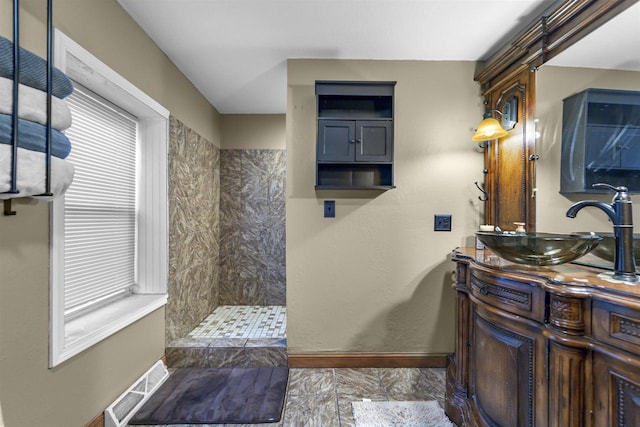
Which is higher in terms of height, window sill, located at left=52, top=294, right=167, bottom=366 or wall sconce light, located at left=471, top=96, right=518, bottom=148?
wall sconce light, located at left=471, top=96, right=518, bottom=148

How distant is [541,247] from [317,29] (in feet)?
5.74

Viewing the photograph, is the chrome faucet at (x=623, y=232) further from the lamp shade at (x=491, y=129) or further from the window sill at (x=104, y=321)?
the window sill at (x=104, y=321)

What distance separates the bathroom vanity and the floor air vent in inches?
74.6

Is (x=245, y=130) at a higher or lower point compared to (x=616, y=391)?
higher

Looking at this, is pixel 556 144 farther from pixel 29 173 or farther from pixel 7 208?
pixel 7 208

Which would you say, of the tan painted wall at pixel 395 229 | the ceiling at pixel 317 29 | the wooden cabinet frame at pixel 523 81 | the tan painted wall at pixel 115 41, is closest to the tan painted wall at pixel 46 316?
the tan painted wall at pixel 115 41

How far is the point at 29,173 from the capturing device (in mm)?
994

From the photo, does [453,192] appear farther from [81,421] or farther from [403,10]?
[81,421]

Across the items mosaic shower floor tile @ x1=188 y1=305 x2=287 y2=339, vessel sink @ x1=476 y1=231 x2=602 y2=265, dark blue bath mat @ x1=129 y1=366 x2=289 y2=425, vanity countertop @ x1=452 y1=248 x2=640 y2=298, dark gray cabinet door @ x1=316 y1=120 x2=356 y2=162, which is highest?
dark gray cabinet door @ x1=316 y1=120 x2=356 y2=162

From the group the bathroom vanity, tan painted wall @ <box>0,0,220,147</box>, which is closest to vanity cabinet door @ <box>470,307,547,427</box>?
the bathroom vanity

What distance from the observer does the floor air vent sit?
1.50 meters

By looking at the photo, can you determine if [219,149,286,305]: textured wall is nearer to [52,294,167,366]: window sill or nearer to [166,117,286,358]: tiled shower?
[166,117,286,358]: tiled shower

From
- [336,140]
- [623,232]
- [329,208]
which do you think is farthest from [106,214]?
[623,232]

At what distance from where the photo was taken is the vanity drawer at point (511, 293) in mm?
1014
